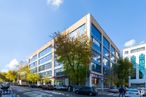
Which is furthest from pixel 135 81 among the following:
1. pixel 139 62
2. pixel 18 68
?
pixel 18 68

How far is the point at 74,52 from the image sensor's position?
215 feet

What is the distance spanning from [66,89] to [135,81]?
7799 cm

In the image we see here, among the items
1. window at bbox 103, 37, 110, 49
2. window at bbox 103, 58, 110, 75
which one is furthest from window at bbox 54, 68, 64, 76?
window at bbox 103, 37, 110, 49

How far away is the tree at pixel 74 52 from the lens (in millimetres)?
65569

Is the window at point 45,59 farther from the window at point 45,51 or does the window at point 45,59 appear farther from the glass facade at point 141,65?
the glass facade at point 141,65

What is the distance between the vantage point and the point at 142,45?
5630 inches

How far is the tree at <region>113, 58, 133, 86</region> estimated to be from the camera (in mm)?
97250

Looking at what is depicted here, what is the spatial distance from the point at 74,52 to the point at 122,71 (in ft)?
118

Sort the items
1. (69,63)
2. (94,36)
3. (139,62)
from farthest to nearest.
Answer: (139,62) < (94,36) < (69,63)

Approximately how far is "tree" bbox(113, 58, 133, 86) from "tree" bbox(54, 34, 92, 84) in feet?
105

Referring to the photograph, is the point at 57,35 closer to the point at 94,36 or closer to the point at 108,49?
the point at 94,36

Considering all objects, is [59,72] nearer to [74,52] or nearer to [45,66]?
[45,66]

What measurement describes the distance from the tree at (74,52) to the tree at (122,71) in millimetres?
31863

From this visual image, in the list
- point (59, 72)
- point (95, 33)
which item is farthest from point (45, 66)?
point (95, 33)
